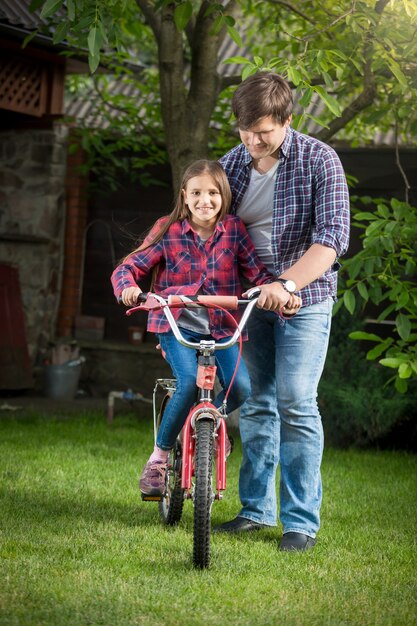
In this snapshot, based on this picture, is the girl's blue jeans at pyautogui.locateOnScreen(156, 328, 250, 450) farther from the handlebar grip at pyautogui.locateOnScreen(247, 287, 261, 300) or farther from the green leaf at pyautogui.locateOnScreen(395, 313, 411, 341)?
the green leaf at pyautogui.locateOnScreen(395, 313, 411, 341)

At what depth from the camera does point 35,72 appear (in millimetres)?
8992

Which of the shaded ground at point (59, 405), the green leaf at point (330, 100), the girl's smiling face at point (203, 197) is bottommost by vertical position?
the shaded ground at point (59, 405)

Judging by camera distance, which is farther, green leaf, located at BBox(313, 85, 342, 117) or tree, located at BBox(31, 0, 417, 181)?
tree, located at BBox(31, 0, 417, 181)

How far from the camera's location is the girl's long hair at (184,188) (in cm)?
425

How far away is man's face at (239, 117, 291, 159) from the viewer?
4.11 m

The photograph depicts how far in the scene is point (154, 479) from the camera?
174 inches

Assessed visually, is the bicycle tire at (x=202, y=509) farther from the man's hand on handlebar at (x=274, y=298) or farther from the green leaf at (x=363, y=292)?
the green leaf at (x=363, y=292)

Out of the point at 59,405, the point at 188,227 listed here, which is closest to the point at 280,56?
the point at 59,405

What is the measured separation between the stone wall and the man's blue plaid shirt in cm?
546

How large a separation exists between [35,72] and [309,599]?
631cm

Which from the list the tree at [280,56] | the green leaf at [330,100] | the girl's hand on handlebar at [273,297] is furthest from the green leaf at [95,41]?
the girl's hand on handlebar at [273,297]

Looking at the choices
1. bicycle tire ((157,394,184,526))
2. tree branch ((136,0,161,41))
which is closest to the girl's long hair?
bicycle tire ((157,394,184,526))

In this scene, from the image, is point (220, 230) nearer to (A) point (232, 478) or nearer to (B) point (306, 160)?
(B) point (306, 160)

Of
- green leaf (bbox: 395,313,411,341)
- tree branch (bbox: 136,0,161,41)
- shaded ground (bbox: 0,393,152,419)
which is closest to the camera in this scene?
green leaf (bbox: 395,313,411,341)
